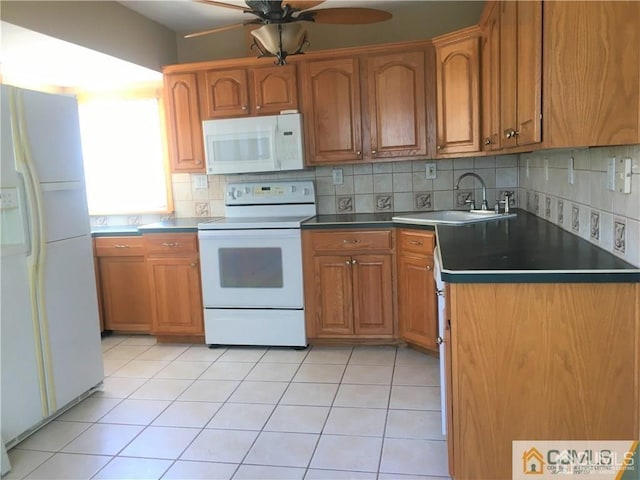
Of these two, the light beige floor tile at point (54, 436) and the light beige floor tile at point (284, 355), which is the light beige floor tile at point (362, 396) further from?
the light beige floor tile at point (54, 436)

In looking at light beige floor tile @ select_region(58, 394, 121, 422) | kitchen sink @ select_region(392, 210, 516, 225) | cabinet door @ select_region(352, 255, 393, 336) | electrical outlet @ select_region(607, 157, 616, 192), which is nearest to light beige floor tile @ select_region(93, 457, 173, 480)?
light beige floor tile @ select_region(58, 394, 121, 422)

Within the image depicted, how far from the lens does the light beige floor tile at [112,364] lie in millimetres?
3354

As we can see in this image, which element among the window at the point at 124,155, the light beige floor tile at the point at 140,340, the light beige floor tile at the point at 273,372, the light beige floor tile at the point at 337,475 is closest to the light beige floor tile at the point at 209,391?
the light beige floor tile at the point at 273,372

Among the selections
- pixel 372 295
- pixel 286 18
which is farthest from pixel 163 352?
pixel 286 18

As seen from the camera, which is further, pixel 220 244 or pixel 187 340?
pixel 187 340

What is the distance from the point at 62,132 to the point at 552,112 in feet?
7.75

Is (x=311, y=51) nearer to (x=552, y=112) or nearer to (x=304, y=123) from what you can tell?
(x=304, y=123)

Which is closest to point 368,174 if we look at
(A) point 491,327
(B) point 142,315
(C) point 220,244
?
(C) point 220,244

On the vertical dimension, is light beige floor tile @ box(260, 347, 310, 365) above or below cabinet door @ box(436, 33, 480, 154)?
below

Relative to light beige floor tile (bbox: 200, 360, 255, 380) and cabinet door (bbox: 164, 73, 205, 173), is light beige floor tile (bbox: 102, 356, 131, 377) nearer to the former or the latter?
light beige floor tile (bbox: 200, 360, 255, 380)

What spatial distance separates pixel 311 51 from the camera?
3.81m

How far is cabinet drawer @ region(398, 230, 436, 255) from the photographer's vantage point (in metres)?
3.15

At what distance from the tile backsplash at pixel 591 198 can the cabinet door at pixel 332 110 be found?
126 cm

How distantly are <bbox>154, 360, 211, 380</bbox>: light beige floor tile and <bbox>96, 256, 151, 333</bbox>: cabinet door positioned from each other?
0.76m
